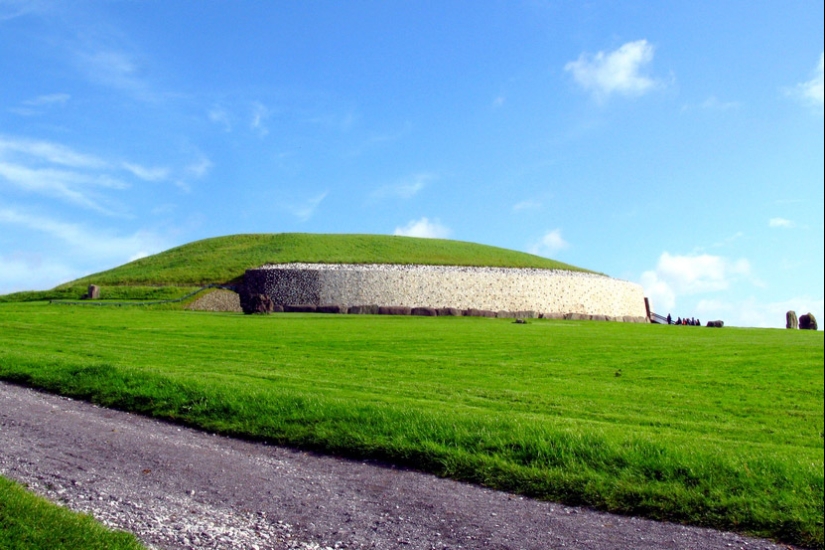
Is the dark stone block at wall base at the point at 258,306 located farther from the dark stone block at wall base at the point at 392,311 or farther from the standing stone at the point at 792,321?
the standing stone at the point at 792,321

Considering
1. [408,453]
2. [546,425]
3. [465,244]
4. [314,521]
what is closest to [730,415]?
[546,425]

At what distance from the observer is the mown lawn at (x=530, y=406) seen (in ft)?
24.3

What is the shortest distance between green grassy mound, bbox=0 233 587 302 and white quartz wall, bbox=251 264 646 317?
3.33 m

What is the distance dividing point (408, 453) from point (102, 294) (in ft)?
148

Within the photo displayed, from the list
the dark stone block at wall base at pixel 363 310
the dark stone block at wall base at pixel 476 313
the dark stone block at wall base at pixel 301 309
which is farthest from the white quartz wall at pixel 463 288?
the dark stone block at wall base at pixel 476 313

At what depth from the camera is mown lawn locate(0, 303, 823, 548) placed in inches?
292

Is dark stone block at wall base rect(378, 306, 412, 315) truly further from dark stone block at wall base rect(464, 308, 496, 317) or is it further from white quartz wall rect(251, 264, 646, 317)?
white quartz wall rect(251, 264, 646, 317)

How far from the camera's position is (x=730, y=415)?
11.2 metres

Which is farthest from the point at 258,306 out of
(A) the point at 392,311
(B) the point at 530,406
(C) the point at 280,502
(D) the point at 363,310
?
(C) the point at 280,502

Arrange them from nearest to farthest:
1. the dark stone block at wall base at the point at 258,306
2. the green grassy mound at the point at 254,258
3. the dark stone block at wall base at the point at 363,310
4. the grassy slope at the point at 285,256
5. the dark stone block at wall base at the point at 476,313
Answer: the dark stone block at wall base at the point at 258,306 → the dark stone block at wall base at the point at 363,310 → the dark stone block at wall base at the point at 476,313 → the green grassy mound at the point at 254,258 → the grassy slope at the point at 285,256

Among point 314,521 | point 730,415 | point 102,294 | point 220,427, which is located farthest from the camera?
point 102,294

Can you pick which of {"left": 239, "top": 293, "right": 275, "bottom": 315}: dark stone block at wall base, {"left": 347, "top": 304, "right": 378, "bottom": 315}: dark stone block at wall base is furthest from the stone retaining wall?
{"left": 239, "top": 293, "right": 275, "bottom": 315}: dark stone block at wall base

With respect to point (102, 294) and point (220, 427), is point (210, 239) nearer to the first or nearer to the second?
point (102, 294)

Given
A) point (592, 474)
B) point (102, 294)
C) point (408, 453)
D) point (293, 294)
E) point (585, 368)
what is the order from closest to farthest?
point (592, 474)
point (408, 453)
point (585, 368)
point (102, 294)
point (293, 294)
